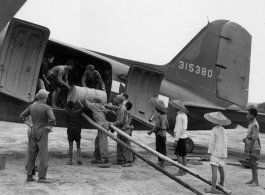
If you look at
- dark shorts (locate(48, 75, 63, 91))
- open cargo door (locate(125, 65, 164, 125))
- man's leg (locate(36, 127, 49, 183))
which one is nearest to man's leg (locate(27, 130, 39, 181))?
man's leg (locate(36, 127, 49, 183))

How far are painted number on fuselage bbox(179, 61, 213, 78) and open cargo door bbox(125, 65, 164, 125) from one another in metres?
3.00

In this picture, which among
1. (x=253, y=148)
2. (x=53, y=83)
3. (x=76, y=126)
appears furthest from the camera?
(x=53, y=83)

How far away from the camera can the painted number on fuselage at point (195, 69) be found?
12242 mm

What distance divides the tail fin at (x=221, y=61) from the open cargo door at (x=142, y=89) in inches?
121

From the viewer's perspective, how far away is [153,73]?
31.0 feet

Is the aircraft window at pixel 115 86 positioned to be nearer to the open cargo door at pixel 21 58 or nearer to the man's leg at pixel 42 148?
the open cargo door at pixel 21 58

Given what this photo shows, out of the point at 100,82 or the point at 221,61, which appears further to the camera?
the point at 221,61

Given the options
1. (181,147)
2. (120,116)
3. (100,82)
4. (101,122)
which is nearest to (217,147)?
(181,147)

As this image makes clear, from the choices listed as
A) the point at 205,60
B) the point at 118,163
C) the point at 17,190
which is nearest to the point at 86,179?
the point at 17,190

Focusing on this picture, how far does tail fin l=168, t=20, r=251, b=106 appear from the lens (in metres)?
12.4

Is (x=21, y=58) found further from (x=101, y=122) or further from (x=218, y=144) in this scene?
(x=218, y=144)

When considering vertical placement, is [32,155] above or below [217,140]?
below

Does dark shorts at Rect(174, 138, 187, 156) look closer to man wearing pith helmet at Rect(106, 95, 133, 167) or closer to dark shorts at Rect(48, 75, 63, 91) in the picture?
man wearing pith helmet at Rect(106, 95, 133, 167)

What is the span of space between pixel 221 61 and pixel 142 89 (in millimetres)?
4525
